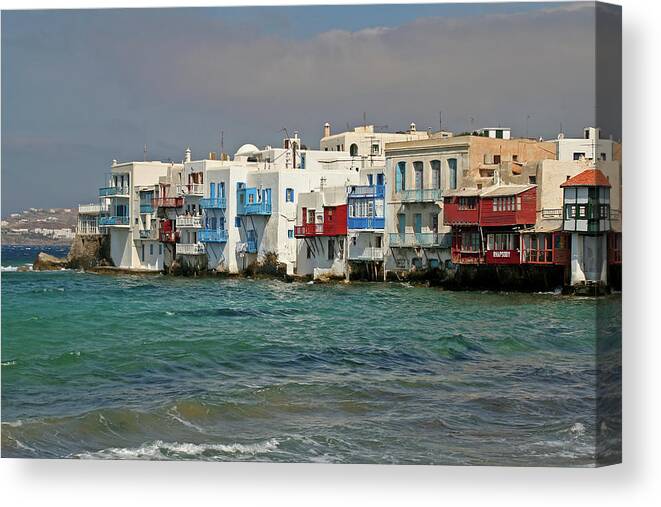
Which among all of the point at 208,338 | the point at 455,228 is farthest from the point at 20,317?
the point at 455,228

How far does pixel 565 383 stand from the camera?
546 inches

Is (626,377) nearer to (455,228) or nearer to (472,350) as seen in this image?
(472,350)

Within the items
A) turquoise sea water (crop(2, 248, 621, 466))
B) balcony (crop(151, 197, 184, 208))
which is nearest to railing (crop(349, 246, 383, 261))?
turquoise sea water (crop(2, 248, 621, 466))

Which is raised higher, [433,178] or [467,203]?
[433,178]

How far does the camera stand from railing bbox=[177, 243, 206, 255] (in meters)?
24.4

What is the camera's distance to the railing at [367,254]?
2375 cm

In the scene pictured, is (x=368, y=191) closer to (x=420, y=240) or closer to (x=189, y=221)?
(x=420, y=240)

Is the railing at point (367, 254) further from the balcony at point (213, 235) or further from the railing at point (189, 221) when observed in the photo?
the railing at point (189, 221)

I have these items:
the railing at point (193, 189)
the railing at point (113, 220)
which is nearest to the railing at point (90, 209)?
the railing at point (113, 220)

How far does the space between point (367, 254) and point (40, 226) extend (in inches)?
316

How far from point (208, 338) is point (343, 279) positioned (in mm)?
7053

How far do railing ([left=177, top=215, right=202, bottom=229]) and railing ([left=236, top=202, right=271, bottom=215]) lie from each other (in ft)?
2.83

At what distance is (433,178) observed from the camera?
2345cm

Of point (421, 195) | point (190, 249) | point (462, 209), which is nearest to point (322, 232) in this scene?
point (190, 249)
